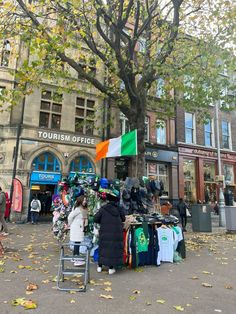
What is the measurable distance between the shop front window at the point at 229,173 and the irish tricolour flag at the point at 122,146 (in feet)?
A: 63.1

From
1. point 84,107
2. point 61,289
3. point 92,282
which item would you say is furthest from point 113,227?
point 84,107

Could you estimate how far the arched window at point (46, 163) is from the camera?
18281 millimetres

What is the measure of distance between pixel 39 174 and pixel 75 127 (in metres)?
4.44

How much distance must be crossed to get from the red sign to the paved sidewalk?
28.7ft

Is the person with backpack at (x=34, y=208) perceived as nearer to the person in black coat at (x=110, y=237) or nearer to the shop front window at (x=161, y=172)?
the shop front window at (x=161, y=172)

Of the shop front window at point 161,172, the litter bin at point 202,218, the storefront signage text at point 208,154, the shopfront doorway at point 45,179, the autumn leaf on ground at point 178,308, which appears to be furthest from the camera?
the storefront signage text at point 208,154

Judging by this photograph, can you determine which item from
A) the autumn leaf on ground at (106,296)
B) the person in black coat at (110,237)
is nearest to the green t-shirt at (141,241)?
the person in black coat at (110,237)

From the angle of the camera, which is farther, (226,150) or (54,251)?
(226,150)

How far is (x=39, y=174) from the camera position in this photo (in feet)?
59.3

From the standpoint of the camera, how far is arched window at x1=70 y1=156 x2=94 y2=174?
64.0ft

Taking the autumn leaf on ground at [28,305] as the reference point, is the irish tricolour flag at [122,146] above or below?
above

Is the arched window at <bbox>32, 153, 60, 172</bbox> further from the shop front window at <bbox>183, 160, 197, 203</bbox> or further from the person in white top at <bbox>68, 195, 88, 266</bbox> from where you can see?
the person in white top at <bbox>68, 195, 88, 266</bbox>

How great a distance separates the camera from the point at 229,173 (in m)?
26.1

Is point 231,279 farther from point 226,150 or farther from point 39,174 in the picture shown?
point 226,150
